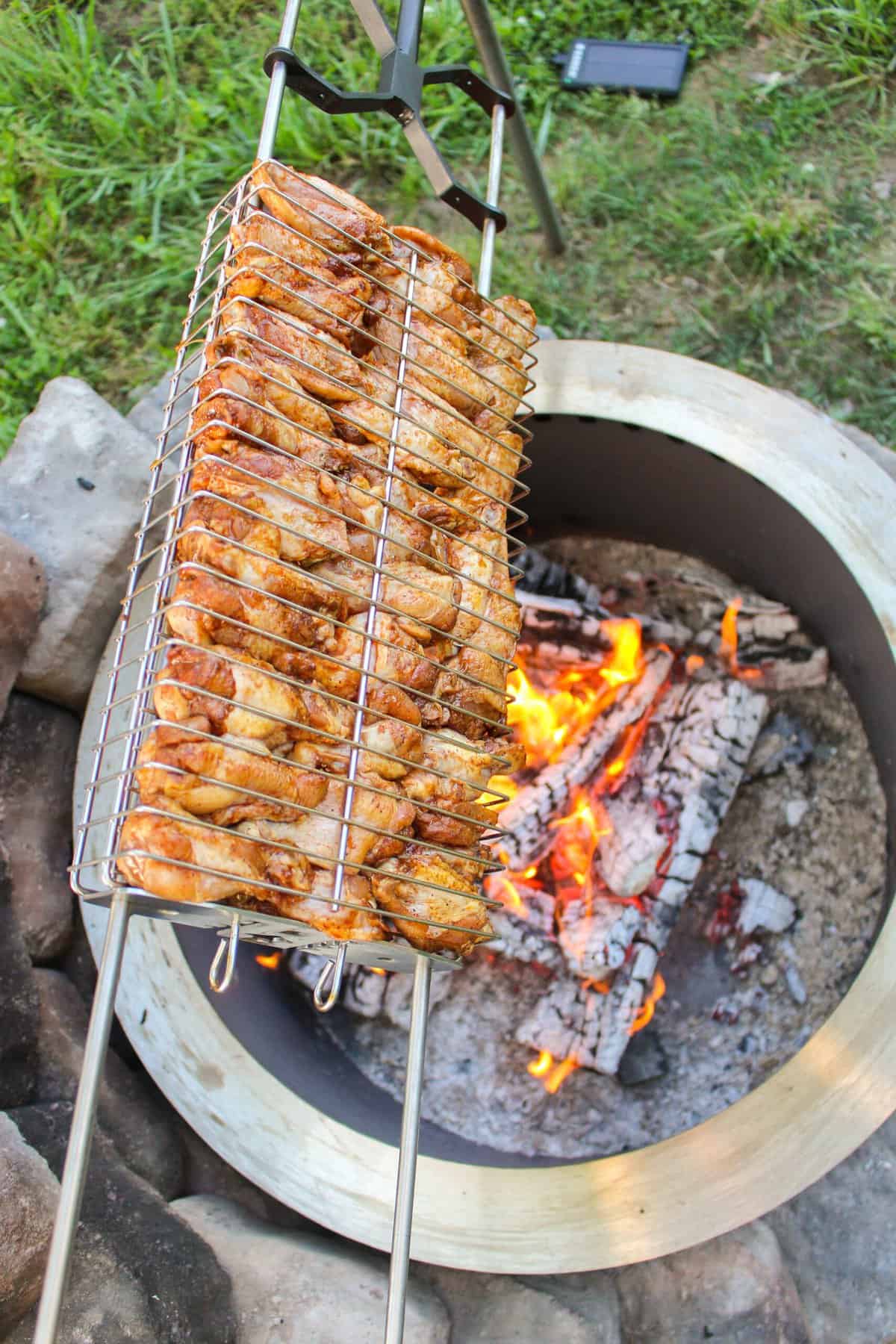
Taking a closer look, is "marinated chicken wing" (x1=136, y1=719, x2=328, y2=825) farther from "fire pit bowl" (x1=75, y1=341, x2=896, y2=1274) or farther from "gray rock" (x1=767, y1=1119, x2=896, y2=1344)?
"gray rock" (x1=767, y1=1119, x2=896, y2=1344)

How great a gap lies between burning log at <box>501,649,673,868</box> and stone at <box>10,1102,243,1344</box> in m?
1.24

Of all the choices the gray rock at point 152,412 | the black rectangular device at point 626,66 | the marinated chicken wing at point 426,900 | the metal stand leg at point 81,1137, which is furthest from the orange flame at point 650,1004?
the black rectangular device at point 626,66

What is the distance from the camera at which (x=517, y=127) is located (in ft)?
9.36

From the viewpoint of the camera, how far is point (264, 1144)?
2.19 metres

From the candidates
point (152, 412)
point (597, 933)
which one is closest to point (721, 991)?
point (597, 933)

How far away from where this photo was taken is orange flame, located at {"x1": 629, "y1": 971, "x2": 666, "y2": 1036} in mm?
2736

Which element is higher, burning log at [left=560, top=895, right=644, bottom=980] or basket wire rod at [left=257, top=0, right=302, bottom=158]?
basket wire rod at [left=257, top=0, right=302, bottom=158]

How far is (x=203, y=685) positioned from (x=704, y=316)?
263 cm

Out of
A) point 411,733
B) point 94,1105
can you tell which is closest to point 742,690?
Result: point 411,733

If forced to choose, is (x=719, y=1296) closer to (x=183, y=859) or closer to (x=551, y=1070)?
(x=551, y=1070)

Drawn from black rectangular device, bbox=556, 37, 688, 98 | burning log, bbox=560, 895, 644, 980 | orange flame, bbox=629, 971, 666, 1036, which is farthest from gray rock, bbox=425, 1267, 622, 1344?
black rectangular device, bbox=556, 37, 688, 98

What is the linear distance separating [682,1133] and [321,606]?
1.32 metres

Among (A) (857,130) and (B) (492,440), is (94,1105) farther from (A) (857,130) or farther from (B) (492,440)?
(A) (857,130)

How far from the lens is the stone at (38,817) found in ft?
8.32
